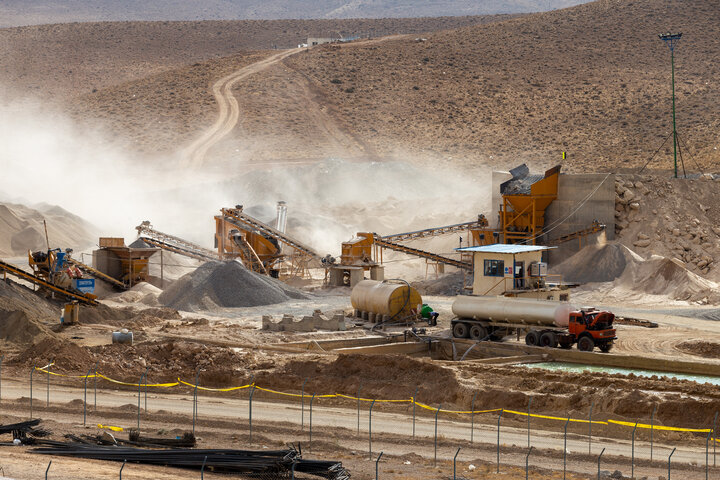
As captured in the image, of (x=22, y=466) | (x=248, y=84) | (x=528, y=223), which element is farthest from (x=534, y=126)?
(x=22, y=466)

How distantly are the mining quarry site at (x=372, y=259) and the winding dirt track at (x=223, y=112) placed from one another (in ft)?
1.17

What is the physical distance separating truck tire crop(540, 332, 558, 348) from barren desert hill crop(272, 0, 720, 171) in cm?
4324

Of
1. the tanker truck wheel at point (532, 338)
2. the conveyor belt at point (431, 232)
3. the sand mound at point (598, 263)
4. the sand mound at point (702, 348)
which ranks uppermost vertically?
the conveyor belt at point (431, 232)

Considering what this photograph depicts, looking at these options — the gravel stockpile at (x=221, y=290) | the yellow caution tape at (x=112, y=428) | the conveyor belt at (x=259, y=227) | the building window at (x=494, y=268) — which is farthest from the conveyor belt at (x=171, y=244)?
the yellow caution tape at (x=112, y=428)

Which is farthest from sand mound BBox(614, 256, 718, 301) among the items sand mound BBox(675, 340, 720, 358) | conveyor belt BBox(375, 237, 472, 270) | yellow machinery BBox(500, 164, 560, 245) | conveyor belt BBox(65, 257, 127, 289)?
conveyor belt BBox(65, 257, 127, 289)

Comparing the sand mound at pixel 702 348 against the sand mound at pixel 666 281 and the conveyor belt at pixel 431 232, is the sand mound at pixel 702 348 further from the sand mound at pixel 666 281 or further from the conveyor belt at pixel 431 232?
the conveyor belt at pixel 431 232

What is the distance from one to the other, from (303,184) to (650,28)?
45.9 metres

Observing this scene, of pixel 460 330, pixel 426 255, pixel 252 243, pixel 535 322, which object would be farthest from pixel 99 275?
pixel 535 322

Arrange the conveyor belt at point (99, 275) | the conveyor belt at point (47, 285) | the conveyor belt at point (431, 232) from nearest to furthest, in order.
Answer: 1. the conveyor belt at point (47, 285)
2. the conveyor belt at point (99, 275)
3. the conveyor belt at point (431, 232)

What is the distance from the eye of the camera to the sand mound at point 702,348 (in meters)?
32.6

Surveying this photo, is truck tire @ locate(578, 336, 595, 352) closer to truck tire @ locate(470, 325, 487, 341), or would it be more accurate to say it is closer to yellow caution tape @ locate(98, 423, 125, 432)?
truck tire @ locate(470, 325, 487, 341)

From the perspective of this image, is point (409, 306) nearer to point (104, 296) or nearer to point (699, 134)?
point (104, 296)

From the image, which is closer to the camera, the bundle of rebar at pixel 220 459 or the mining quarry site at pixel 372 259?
the bundle of rebar at pixel 220 459

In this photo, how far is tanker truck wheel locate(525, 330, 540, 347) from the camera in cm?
3316
